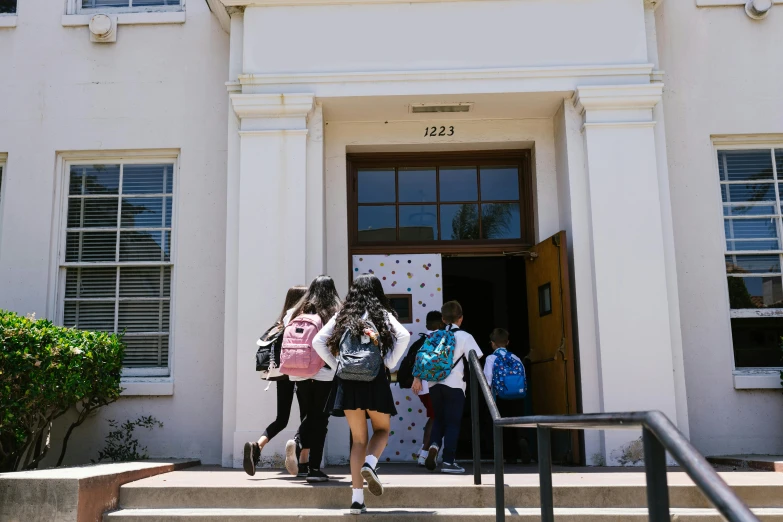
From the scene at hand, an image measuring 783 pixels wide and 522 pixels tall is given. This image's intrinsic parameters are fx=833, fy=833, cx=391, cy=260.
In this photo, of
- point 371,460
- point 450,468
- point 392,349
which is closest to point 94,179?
point 392,349

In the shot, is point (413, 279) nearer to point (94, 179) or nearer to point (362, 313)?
point (362, 313)

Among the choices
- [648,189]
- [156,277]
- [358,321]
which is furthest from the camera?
[156,277]

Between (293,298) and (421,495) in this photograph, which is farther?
(293,298)

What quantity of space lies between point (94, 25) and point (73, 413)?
4.20 meters

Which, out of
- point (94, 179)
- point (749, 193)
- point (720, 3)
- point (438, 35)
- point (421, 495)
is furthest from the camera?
point (94, 179)

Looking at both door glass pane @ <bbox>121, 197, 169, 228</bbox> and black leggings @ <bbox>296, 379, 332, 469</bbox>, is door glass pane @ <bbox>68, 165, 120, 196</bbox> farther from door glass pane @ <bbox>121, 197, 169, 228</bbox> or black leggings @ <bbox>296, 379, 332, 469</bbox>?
black leggings @ <bbox>296, 379, 332, 469</bbox>

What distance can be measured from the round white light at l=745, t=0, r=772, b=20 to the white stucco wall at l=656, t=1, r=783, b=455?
0.26ft

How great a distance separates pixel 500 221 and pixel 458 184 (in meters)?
0.63

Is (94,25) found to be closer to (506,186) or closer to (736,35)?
(506,186)

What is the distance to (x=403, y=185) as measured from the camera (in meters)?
9.42

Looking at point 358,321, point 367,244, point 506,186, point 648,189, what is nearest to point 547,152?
point 506,186

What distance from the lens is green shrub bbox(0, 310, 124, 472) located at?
7.09 meters

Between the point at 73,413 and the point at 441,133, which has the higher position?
the point at 441,133

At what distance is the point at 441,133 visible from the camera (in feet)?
30.1
